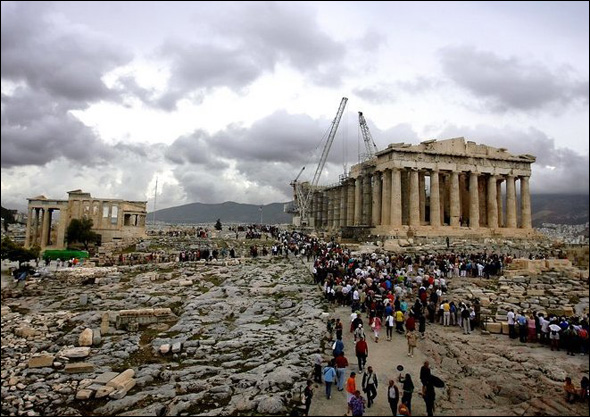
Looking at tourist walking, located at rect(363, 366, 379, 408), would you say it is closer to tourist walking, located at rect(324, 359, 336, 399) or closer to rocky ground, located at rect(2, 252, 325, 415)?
tourist walking, located at rect(324, 359, 336, 399)

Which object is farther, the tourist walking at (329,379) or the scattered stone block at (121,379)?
the scattered stone block at (121,379)

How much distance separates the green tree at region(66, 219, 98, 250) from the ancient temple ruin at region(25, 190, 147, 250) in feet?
17.0

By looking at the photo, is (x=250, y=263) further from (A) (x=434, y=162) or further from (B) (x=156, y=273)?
(A) (x=434, y=162)

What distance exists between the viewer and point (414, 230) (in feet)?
168

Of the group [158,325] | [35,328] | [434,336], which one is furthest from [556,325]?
[35,328]

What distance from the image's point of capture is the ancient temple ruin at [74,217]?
201 feet

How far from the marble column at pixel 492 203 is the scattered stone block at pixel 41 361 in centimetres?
5519

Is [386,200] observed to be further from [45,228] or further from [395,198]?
[45,228]

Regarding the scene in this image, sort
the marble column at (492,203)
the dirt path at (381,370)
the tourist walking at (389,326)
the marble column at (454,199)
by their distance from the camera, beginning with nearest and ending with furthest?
1. the dirt path at (381,370)
2. the tourist walking at (389,326)
3. the marble column at (454,199)
4. the marble column at (492,203)

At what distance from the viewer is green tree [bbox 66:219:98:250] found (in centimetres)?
5453

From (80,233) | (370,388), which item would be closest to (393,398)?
(370,388)

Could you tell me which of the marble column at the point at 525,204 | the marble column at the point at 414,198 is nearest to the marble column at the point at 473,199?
the marble column at the point at 414,198

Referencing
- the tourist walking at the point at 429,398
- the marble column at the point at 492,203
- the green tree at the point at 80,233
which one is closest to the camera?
the tourist walking at the point at 429,398

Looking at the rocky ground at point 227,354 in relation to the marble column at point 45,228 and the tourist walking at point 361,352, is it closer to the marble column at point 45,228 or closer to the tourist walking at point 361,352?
the tourist walking at point 361,352
